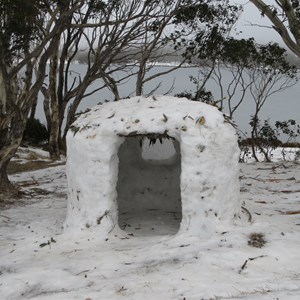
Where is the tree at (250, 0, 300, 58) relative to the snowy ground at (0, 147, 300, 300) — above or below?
above

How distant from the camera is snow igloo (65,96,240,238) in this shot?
4.75m

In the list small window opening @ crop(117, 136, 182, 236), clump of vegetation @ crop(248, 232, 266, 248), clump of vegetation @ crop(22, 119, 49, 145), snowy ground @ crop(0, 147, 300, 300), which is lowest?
snowy ground @ crop(0, 147, 300, 300)

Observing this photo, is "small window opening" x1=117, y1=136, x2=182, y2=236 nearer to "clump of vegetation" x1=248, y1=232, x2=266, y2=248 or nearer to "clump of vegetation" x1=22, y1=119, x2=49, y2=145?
"clump of vegetation" x1=248, y1=232, x2=266, y2=248

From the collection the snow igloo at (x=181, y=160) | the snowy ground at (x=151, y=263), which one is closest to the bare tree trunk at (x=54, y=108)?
the snowy ground at (x=151, y=263)

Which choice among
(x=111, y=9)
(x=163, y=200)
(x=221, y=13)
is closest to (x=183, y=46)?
(x=221, y=13)

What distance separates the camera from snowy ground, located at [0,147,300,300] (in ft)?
11.8

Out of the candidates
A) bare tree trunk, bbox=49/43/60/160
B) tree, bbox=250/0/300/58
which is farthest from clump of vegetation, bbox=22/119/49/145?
tree, bbox=250/0/300/58

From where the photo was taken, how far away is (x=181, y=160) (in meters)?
4.93

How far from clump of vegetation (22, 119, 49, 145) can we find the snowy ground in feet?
46.3

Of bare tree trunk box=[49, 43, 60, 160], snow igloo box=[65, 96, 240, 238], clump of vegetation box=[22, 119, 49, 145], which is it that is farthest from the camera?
clump of vegetation box=[22, 119, 49, 145]

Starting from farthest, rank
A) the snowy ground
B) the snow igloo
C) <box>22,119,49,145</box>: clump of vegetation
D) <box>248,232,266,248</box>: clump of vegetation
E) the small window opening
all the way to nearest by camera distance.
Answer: <box>22,119,49,145</box>: clump of vegetation, the small window opening, the snow igloo, <box>248,232,266,248</box>: clump of vegetation, the snowy ground

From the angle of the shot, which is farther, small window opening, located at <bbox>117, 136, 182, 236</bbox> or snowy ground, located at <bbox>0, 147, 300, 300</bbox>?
small window opening, located at <bbox>117, 136, 182, 236</bbox>

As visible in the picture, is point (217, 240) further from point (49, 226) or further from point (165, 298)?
point (49, 226)

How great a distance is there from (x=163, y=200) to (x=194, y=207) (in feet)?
6.13
